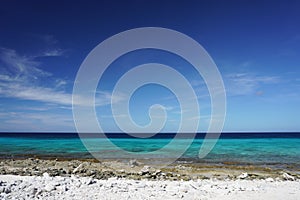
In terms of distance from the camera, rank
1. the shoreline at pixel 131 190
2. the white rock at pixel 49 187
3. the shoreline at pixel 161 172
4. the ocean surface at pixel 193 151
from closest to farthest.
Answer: the shoreline at pixel 131 190 < the white rock at pixel 49 187 < the shoreline at pixel 161 172 < the ocean surface at pixel 193 151

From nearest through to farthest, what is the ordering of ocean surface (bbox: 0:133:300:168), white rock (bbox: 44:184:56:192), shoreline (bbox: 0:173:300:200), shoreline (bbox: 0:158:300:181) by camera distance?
shoreline (bbox: 0:173:300:200) → white rock (bbox: 44:184:56:192) → shoreline (bbox: 0:158:300:181) → ocean surface (bbox: 0:133:300:168)

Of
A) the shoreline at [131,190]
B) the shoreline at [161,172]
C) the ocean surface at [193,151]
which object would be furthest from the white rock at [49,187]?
the ocean surface at [193,151]

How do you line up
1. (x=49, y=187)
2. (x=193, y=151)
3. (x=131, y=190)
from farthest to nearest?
(x=193, y=151)
(x=131, y=190)
(x=49, y=187)

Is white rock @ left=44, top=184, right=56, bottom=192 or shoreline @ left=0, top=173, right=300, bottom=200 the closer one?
shoreline @ left=0, top=173, right=300, bottom=200

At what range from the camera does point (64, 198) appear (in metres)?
6.50

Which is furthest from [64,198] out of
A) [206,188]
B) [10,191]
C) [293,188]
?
[293,188]

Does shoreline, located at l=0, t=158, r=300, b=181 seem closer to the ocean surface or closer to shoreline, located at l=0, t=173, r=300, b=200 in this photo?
shoreline, located at l=0, t=173, r=300, b=200

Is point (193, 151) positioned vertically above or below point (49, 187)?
below

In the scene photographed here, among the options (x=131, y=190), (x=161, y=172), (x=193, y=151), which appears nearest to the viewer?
(x=131, y=190)

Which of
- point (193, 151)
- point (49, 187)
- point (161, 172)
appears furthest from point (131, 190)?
point (193, 151)

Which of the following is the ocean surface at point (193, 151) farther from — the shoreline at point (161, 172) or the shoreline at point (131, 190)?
the shoreline at point (131, 190)

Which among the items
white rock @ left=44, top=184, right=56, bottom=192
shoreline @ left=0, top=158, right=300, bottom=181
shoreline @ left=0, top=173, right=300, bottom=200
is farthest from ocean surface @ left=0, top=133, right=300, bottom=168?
white rock @ left=44, top=184, right=56, bottom=192

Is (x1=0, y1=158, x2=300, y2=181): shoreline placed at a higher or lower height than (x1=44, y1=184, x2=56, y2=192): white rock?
lower

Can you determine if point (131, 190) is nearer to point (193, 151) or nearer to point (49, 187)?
point (49, 187)
